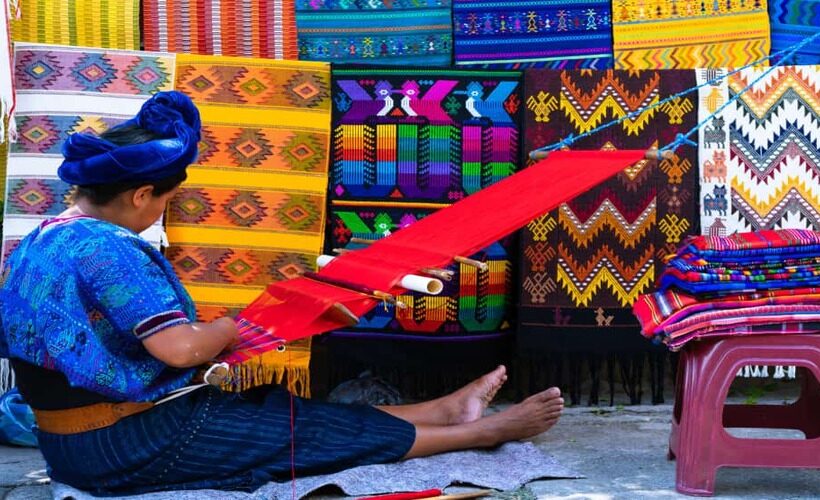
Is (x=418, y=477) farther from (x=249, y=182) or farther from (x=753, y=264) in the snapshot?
(x=249, y=182)

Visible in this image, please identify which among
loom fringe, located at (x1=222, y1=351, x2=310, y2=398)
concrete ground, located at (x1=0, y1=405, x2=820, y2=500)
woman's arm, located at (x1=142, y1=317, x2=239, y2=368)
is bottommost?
concrete ground, located at (x1=0, y1=405, x2=820, y2=500)

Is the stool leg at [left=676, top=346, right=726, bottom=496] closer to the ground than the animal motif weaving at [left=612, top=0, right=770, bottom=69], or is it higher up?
closer to the ground

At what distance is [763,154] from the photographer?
463cm

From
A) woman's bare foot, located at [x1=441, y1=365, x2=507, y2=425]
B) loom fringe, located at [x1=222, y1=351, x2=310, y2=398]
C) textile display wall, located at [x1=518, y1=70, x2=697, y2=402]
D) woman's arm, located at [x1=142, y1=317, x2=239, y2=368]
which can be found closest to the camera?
woman's arm, located at [x1=142, y1=317, x2=239, y2=368]

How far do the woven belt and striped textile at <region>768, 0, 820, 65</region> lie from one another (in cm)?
300

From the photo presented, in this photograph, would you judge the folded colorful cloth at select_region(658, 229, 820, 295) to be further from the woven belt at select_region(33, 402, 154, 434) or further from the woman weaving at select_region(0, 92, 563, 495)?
the woven belt at select_region(33, 402, 154, 434)

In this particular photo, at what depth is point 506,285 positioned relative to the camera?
471 cm

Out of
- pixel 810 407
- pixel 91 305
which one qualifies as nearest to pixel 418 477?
pixel 91 305

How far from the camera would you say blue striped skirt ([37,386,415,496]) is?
10.7 feet

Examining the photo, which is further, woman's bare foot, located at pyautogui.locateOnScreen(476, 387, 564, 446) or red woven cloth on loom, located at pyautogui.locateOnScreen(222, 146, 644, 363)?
woman's bare foot, located at pyautogui.locateOnScreen(476, 387, 564, 446)

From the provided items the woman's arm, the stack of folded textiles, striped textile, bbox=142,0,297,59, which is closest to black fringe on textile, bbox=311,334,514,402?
striped textile, bbox=142,0,297,59

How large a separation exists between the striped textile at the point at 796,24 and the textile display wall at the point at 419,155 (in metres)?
1.09

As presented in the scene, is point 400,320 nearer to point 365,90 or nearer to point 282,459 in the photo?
point 365,90

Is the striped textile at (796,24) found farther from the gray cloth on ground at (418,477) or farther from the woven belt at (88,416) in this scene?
the woven belt at (88,416)
